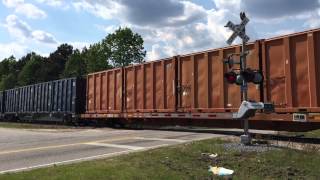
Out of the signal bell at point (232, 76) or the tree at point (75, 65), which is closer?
the signal bell at point (232, 76)

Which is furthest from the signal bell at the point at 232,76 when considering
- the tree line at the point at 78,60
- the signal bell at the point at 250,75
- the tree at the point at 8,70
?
the tree at the point at 8,70

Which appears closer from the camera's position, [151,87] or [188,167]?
[188,167]

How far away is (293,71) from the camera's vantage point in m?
15.8

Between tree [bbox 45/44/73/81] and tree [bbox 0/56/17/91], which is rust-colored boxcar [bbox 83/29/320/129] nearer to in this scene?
tree [bbox 45/44/73/81]

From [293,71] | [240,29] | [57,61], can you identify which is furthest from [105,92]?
[57,61]

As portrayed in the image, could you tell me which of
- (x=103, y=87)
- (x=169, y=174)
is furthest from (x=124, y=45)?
(x=169, y=174)

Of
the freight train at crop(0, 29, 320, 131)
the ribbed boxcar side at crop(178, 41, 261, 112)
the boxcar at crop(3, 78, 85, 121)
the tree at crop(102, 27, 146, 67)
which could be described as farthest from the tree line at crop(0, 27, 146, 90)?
the ribbed boxcar side at crop(178, 41, 261, 112)

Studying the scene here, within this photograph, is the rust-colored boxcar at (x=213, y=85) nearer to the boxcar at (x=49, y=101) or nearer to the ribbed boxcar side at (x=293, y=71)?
the ribbed boxcar side at (x=293, y=71)

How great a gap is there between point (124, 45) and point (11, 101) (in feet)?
72.4

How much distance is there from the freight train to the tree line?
33052mm

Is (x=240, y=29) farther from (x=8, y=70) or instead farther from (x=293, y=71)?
(x=8, y=70)

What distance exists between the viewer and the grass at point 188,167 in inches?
360

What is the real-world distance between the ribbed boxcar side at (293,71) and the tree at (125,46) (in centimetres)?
5057

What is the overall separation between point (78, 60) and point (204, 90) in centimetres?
6766
